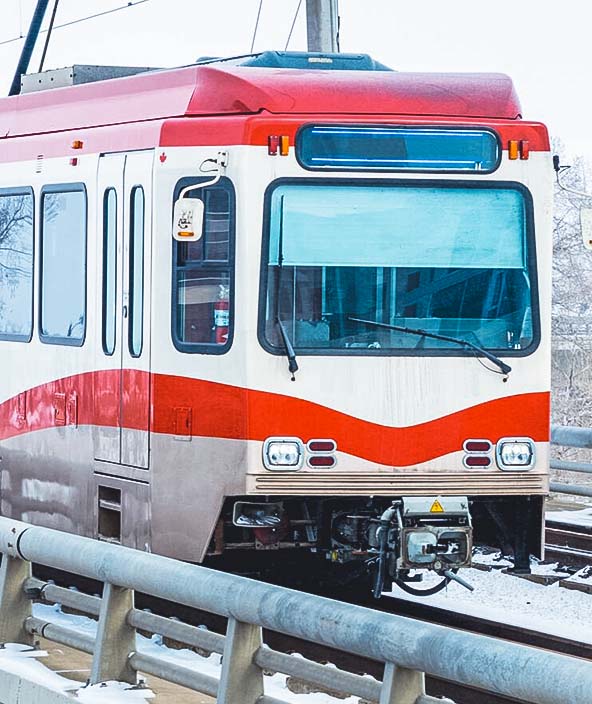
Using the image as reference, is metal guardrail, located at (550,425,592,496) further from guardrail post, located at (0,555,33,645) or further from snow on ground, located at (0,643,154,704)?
snow on ground, located at (0,643,154,704)

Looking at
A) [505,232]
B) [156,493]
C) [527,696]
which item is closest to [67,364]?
[156,493]

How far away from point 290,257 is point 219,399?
2.95ft

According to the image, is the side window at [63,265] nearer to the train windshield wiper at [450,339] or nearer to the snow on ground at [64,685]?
the train windshield wiper at [450,339]

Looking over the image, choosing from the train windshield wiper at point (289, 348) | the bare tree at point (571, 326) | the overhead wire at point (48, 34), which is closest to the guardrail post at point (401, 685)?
the train windshield wiper at point (289, 348)

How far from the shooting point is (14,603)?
7.95 m

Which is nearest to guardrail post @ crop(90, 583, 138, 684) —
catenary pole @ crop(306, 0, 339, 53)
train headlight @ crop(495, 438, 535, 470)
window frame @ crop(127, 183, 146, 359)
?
window frame @ crop(127, 183, 146, 359)

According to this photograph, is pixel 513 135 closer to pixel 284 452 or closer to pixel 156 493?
pixel 284 452

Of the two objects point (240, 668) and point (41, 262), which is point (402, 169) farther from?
point (240, 668)

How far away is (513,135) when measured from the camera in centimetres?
920

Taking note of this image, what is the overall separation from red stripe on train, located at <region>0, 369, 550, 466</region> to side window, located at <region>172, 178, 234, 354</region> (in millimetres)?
259

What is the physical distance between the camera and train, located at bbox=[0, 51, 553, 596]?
8.94 m

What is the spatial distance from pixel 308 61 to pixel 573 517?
7.10 m

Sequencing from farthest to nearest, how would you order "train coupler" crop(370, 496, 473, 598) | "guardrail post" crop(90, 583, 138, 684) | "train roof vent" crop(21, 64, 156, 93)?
"train roof vent" crop(21, 64, 156, 93) < "train coupler" crop(370, 496, 473, 598) < "guardrail post" crop(90, 583, 138, 684)

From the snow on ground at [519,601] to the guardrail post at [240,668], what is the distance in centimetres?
410
